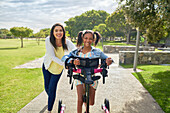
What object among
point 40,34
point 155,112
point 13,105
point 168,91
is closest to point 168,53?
point 168,91

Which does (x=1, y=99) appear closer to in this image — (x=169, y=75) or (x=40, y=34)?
(x=169, y=75)

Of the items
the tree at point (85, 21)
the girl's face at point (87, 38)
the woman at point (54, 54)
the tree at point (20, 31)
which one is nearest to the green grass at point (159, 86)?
the girl's face at point (87, 38)

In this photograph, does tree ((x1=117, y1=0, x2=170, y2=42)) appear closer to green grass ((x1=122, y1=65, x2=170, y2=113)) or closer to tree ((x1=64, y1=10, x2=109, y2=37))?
green grass ((x1=122, y1=65, x2=170, y2=113))

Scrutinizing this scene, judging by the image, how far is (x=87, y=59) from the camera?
7.98 feet

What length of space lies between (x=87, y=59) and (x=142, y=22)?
4573 millimetres

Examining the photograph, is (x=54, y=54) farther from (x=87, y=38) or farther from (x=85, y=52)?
(x=87, y=38)

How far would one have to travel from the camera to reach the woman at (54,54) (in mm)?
2848

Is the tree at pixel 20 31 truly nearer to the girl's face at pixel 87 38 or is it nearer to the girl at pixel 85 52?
the girl at pixel 85 52

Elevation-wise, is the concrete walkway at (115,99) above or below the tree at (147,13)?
below

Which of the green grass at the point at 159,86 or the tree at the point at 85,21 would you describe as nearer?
the green grass at the point at 159,86

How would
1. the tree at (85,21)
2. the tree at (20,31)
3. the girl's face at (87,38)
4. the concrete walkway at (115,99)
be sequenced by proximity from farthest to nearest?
the tree at (85,21)
the tree at (20,31)
the concrete walkway at (115,99)
the girl's face at (87,38)

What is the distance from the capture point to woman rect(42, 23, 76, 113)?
2848mm

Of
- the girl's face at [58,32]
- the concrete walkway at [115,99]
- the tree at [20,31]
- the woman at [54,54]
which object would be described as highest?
the tree at [20,31]

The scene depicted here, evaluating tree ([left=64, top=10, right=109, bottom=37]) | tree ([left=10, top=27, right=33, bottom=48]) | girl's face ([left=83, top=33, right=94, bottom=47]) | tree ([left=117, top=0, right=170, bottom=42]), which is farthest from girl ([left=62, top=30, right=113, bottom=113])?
tree ([left=64, top=10, right=109, bottom=37])
